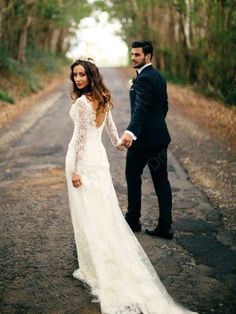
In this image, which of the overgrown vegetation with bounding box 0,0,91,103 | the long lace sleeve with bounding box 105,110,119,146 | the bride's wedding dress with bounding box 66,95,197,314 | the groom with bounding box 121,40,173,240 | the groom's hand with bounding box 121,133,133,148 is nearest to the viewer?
the bride's wedding dress with bounding box 66,95,197,314

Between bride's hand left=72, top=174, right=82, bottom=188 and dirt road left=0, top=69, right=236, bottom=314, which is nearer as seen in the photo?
dirt road left=0, top=69, right=236, bottom=314

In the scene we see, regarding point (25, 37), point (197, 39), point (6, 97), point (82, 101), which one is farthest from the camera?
point (25, 37)

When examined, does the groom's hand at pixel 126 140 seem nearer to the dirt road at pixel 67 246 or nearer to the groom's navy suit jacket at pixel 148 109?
the groom's navy suit jacket at pixel 148 109

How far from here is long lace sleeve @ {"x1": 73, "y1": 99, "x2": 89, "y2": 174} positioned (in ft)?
13.1

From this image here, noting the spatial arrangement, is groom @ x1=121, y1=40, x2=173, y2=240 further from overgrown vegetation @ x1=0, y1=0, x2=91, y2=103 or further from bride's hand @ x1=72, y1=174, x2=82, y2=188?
overgrown vegetation @ x1=0, y1=0, x2=91, y2=103

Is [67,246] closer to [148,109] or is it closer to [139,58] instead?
[148,109]

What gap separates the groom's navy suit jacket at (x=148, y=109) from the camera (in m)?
4.92

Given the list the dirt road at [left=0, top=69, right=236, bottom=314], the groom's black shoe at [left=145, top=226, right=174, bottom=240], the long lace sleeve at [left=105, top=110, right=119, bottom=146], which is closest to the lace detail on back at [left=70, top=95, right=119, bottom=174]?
the long lace sleeve at [left=105, top=110, right=119, bottom=146]

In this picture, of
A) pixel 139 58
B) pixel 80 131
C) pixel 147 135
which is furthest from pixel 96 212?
pixel 139 58

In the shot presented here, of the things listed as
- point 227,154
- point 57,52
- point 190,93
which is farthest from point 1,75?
point 57,52

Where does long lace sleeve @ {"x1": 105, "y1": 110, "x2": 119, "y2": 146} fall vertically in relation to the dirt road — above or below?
above

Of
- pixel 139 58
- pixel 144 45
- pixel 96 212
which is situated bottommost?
pixel 96 212

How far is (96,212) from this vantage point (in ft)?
13.6

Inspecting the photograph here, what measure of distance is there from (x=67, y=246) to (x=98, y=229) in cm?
109
